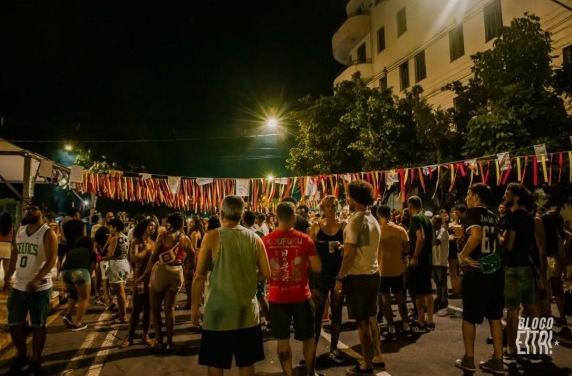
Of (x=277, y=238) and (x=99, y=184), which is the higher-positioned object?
(x=99, y=184)

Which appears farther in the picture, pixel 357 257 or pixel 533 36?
pixel 533 36

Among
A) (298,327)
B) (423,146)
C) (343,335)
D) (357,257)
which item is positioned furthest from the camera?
(423,146)

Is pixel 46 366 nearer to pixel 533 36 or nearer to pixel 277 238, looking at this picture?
pixel 277 238

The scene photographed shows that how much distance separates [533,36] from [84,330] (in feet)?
43.0

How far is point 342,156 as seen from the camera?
67.4ft

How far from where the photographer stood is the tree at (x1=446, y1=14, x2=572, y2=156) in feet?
38.9

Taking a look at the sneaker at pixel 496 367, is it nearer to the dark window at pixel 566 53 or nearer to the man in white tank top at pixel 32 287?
the man in white tank top at pixel 32 287

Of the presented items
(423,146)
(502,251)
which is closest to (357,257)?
(502,251)

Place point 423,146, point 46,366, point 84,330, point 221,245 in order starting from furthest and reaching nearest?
point 423,146 → point 84,330 → point 46,366 → point 221,245

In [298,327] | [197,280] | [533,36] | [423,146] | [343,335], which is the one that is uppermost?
[533,36]

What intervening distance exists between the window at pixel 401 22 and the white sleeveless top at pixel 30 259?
87.2 ft

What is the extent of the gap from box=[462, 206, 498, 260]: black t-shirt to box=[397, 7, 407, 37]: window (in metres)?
25.1

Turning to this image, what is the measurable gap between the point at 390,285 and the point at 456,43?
19.8 meters

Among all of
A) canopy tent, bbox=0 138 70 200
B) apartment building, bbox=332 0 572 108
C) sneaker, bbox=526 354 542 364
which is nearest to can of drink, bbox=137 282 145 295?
canopy tent, bbox=0 138 70 200
